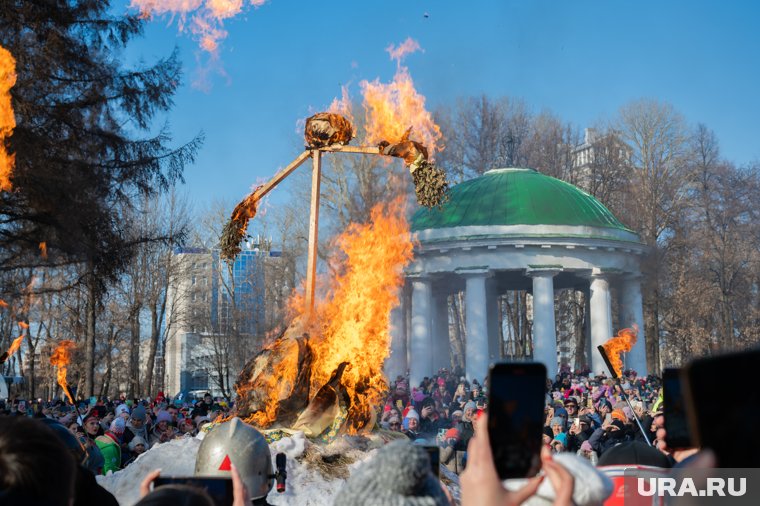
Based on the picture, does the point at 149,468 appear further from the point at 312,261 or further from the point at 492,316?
the point at 492,316

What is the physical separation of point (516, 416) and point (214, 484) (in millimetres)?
1449

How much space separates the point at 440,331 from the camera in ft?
122

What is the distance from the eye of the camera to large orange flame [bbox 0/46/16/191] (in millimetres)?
13008

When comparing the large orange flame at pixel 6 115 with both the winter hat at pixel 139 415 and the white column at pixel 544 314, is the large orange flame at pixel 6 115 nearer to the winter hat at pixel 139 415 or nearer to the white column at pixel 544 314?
the winter hat at pixel 139 415

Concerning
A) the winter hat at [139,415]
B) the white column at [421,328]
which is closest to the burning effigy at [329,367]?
the winter hat at [139,415]

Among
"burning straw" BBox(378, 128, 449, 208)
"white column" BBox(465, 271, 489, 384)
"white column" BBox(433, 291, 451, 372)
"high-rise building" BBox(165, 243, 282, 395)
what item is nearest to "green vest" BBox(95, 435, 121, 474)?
"burning straw" BBox(378, 128, 449, 208)

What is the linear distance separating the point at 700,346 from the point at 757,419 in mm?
41504

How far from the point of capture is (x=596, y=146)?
47.7m

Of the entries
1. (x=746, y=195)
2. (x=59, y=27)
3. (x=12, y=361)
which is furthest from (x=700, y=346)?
(x=12, y=361)

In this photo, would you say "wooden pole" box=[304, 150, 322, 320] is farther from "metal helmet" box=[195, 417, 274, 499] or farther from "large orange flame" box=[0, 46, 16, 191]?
"metal helmet" box=[195, 417, 274, 499]

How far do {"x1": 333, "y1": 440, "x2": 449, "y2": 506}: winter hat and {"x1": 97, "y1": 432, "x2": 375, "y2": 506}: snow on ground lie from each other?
23.3ft

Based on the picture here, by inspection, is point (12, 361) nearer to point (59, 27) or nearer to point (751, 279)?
point (59, 27)

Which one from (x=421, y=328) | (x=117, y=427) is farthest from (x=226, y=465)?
(x=421, y=328)

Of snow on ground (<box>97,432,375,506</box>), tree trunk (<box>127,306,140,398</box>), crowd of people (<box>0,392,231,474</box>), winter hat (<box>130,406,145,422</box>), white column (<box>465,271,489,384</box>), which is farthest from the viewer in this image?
tree trunk (<box>127,306,140,398</box>)
